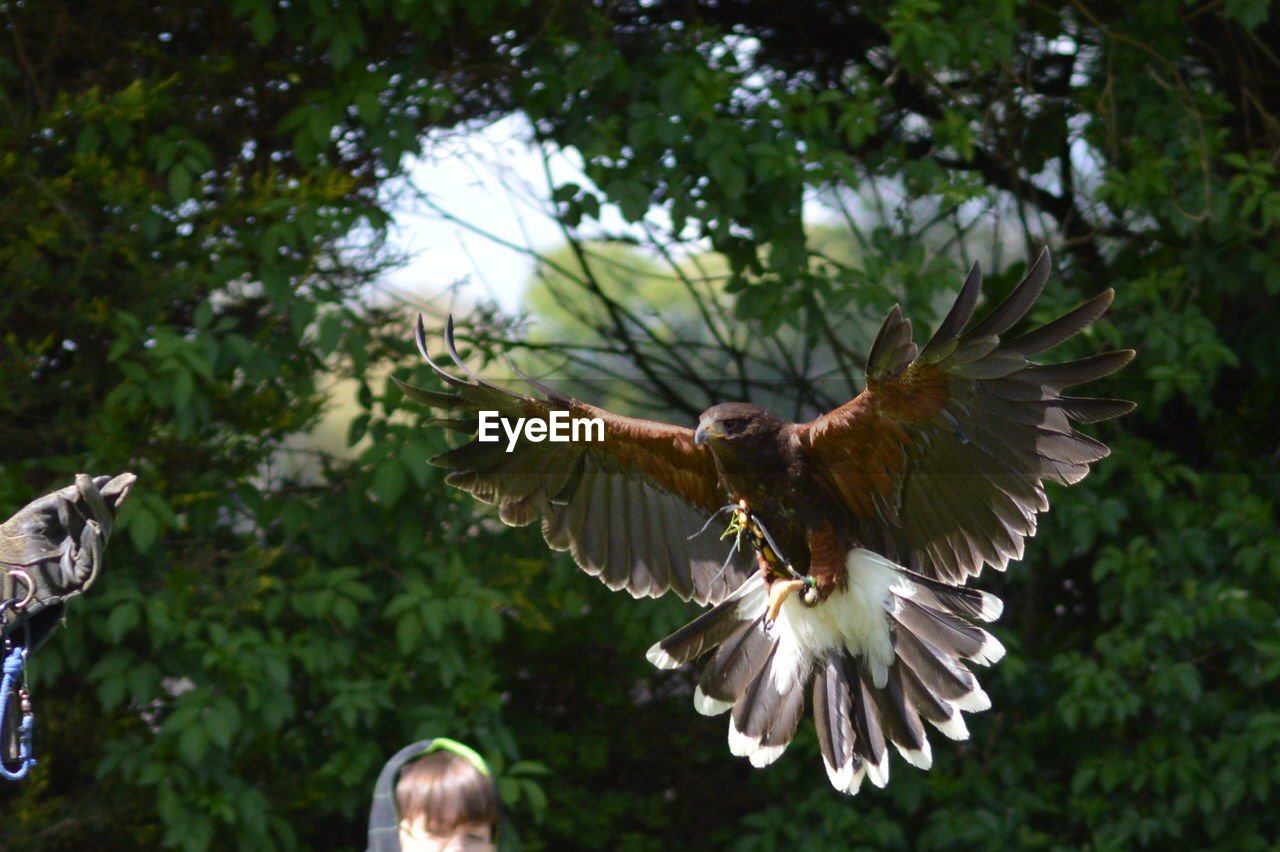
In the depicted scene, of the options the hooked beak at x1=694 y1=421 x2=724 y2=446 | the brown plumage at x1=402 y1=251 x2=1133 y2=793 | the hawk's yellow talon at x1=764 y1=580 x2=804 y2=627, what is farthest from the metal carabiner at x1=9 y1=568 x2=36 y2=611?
the hawk's yellow talon at x1=764 y1=580 x2=804 y2=627

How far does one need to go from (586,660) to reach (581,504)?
2564 millimetres

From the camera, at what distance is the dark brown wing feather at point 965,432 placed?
85.0 inches

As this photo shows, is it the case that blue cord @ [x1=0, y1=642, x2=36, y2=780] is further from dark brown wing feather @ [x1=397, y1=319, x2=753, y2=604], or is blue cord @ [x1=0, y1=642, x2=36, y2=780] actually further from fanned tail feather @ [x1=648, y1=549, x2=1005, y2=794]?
fanned tail feather @ [x1=648, y1=549, x2=1005, y2=794]

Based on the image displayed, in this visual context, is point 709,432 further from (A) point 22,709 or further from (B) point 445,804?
(A) point 22,709

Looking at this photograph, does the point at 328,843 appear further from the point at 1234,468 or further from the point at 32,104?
the point at 1234,468

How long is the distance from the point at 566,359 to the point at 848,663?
2.30 m

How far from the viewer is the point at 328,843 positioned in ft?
15.8

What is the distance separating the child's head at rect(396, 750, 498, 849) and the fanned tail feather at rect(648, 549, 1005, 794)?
1.34 feet

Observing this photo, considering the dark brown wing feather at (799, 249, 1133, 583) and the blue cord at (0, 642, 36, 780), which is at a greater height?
the blue cord at (0, 642, 36, 780)

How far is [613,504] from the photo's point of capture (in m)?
2.86

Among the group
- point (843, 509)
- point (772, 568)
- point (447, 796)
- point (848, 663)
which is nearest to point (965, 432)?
point (843, 509)

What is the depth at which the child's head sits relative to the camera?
237 cm

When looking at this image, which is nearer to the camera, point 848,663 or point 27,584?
point 27,584

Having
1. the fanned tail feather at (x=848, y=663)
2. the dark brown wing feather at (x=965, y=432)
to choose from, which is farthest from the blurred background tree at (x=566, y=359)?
the dark brown wing feather at (x=965, y=432)
